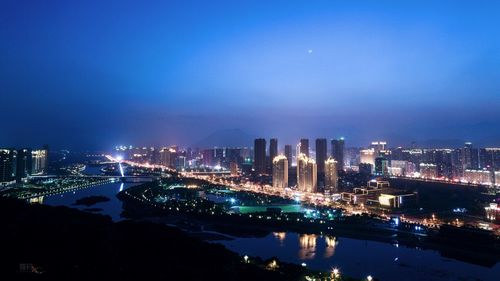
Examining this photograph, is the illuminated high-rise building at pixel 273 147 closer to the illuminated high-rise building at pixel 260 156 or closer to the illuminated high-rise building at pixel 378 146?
the illuminated high-rise building at pixel 260 156

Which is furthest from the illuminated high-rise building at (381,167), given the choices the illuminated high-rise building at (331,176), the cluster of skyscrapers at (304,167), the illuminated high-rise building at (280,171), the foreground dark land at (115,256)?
the foreground dark land at (115,256)

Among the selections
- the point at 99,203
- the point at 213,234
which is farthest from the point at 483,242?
the point at 99,203

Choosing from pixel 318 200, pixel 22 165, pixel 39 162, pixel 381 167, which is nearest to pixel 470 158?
pixel 381 167

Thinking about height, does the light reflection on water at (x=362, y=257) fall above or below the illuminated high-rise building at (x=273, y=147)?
below

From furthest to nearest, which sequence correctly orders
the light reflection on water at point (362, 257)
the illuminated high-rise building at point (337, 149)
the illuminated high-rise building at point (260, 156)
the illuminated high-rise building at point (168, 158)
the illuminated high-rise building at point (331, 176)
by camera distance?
the illuminated high-rise building at point (168, 158) → the illuminated high-rise building at point (337, 149) → the illuminated high-rise building at point (260, 156) → the illuminated high-rise building at point (331, 176) → the light reflection on water at point (362, 257)

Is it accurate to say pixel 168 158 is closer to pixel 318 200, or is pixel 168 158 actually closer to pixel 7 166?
pixel 7 166

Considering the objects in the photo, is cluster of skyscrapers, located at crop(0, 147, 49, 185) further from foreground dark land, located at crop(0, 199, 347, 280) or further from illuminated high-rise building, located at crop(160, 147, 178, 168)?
foreground dark land, located at crop(0, 199, 347, 280)

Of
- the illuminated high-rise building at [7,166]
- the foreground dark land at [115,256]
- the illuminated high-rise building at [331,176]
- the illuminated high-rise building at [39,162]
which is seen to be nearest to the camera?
the foreground dark land at [115,256]
